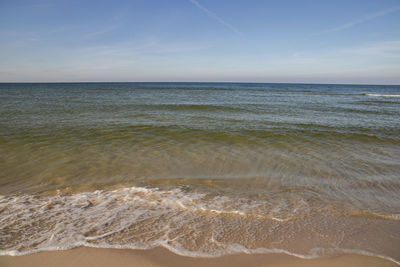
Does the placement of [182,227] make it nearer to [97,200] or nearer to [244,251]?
[244,251]

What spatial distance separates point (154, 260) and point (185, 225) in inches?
33.6

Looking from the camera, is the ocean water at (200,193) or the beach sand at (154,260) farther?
the ocean water at (200,193)

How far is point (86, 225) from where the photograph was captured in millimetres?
3436

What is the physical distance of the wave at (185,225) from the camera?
2949 millimetres

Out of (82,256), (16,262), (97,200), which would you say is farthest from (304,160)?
(16,262)

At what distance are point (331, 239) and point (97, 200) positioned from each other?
13.6ft

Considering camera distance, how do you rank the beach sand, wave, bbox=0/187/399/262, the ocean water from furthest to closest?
1. the ocean water
2. wave, bbox=0/187/399/262
3. the beach sand

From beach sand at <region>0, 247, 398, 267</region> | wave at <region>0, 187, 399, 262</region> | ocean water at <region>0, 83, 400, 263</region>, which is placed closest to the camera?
beach sand at <region>0, 247, 398, 267</region>

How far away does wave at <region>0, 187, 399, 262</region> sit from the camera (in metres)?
2.95

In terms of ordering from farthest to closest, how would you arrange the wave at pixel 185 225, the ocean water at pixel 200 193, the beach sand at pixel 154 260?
the ocean water at pixel 200 193, the wave at pixel 185 225, the beach sand at pixel 154 260

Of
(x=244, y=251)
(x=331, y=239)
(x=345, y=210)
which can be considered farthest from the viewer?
(x=345, y=210)

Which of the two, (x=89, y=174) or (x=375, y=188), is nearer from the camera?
(x=375, y=188)

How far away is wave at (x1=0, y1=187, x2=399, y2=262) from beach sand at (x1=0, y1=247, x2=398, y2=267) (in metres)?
0.10

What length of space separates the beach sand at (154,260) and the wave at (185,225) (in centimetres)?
10
